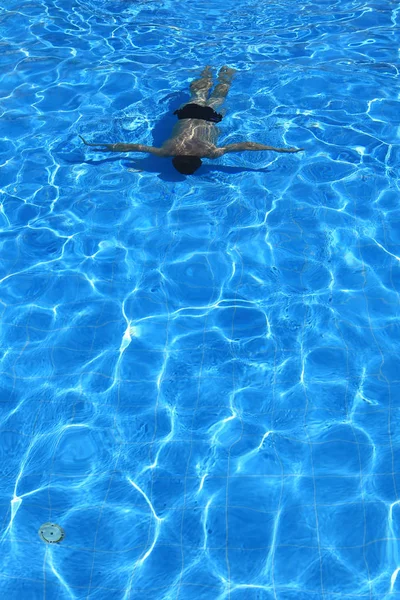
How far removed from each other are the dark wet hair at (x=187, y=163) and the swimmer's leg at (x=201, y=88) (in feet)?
5.64

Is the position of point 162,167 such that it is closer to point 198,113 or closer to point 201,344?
point 198,113

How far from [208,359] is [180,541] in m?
1.64

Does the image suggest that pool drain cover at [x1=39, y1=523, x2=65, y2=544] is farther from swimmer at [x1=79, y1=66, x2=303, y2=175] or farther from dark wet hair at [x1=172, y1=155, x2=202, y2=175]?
dark wet hair at [x1=172, y1=155, x2=202, y2=175]

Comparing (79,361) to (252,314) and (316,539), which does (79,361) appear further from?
(316,539)

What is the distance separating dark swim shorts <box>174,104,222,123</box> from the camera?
7434 millimetres

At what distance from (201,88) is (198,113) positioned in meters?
1.29

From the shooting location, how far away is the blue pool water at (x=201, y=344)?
4086 millimetres

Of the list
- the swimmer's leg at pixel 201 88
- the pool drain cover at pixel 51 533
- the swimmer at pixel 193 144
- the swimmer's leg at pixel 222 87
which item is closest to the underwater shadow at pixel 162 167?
the swimmer at pixel 193 144

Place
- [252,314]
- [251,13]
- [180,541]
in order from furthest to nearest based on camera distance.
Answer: [251,13], [252,314], [180,541]

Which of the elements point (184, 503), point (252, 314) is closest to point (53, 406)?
point (184, 503)

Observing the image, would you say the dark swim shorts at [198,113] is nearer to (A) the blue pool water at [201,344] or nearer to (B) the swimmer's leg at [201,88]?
(A) the blue pool water at [201,344]

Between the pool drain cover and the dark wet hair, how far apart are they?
4.26 metres

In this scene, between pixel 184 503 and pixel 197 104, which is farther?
pixel 197 104

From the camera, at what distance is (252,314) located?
5.56m
